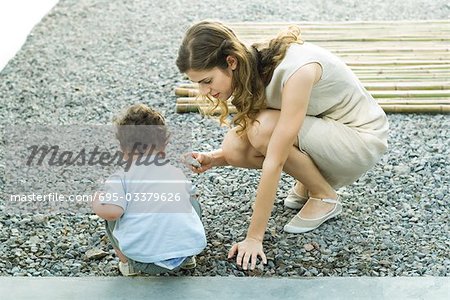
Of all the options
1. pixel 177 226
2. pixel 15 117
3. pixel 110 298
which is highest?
pixel 177 226

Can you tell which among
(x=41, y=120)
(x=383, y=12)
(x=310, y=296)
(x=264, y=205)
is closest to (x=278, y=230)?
(x=264, y=205)

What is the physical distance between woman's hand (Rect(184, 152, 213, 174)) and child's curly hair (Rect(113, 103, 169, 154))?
436mm

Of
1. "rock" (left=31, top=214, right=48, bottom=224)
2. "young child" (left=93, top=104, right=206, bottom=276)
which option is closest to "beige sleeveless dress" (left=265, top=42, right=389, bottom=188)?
"young child" (left=93, top=104, right=206, bottom=276)

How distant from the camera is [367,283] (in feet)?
8.93

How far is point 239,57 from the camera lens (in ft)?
9.16

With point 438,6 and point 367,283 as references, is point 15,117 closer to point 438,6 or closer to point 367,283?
point 367,283

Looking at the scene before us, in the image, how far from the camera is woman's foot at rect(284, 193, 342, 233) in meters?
3.11

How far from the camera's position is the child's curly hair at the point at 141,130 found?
2699 mm

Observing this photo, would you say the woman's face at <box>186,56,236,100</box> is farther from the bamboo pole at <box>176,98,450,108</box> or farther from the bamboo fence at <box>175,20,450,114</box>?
the bamboo pole at <box>176,98,450,108</box>

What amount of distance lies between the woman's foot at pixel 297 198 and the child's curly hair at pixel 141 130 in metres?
0.77

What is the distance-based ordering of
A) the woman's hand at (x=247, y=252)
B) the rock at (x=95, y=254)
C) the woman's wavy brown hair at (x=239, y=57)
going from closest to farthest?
the woman's wavy brown hair at (x=239, y=57), the woman's hand at (x=247, y=252), the rock at (x=95, y=254)

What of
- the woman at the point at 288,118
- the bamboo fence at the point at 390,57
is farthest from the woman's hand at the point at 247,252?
the bamboo fence at the point at 390,57

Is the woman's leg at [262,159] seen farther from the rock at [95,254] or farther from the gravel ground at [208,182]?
the rock at [95,254]

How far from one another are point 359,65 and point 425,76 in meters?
0.39
